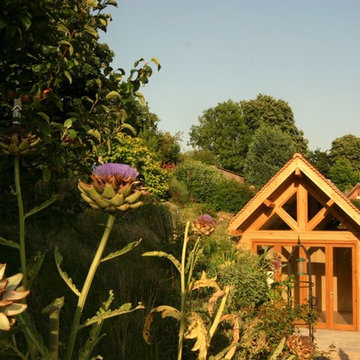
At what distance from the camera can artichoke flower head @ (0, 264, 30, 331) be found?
1328 mm

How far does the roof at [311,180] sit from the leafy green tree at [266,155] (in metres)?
25.7

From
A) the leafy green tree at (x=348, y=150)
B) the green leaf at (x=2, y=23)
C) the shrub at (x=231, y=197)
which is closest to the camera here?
the green leaf at (x=2, y=23)

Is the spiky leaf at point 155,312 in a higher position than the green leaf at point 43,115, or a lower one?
lower

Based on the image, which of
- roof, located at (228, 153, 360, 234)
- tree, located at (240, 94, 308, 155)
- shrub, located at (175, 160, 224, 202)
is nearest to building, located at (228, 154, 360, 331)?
roof, located at (228, 153, 360, 234)

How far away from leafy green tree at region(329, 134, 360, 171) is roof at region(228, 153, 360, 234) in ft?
160

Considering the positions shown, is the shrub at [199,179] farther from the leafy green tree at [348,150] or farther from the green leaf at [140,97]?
the leafy green tree at [348,150]

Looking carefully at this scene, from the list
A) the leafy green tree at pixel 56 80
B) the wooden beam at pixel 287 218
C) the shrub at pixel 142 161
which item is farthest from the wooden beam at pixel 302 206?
the leafy green tree at pixel 56 80

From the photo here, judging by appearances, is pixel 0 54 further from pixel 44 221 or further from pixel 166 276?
pixel 166 276

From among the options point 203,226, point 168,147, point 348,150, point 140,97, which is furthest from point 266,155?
point 140,97

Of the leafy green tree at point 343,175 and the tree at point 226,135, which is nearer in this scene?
the leafy green tree at point 343,175

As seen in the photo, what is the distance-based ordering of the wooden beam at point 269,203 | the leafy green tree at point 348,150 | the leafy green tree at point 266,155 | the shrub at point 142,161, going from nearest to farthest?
the wooden beam at point 269,203 < the shrub at point 142,161 < the leafy green tree at point 266,155 < the leafy green tree at point 348,150

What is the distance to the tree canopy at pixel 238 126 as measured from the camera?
178ft

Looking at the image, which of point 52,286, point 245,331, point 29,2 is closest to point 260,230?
point 245,331

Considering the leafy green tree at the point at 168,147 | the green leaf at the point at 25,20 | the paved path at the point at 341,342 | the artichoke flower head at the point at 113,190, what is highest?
the leafy green tree at the point at 168,147
